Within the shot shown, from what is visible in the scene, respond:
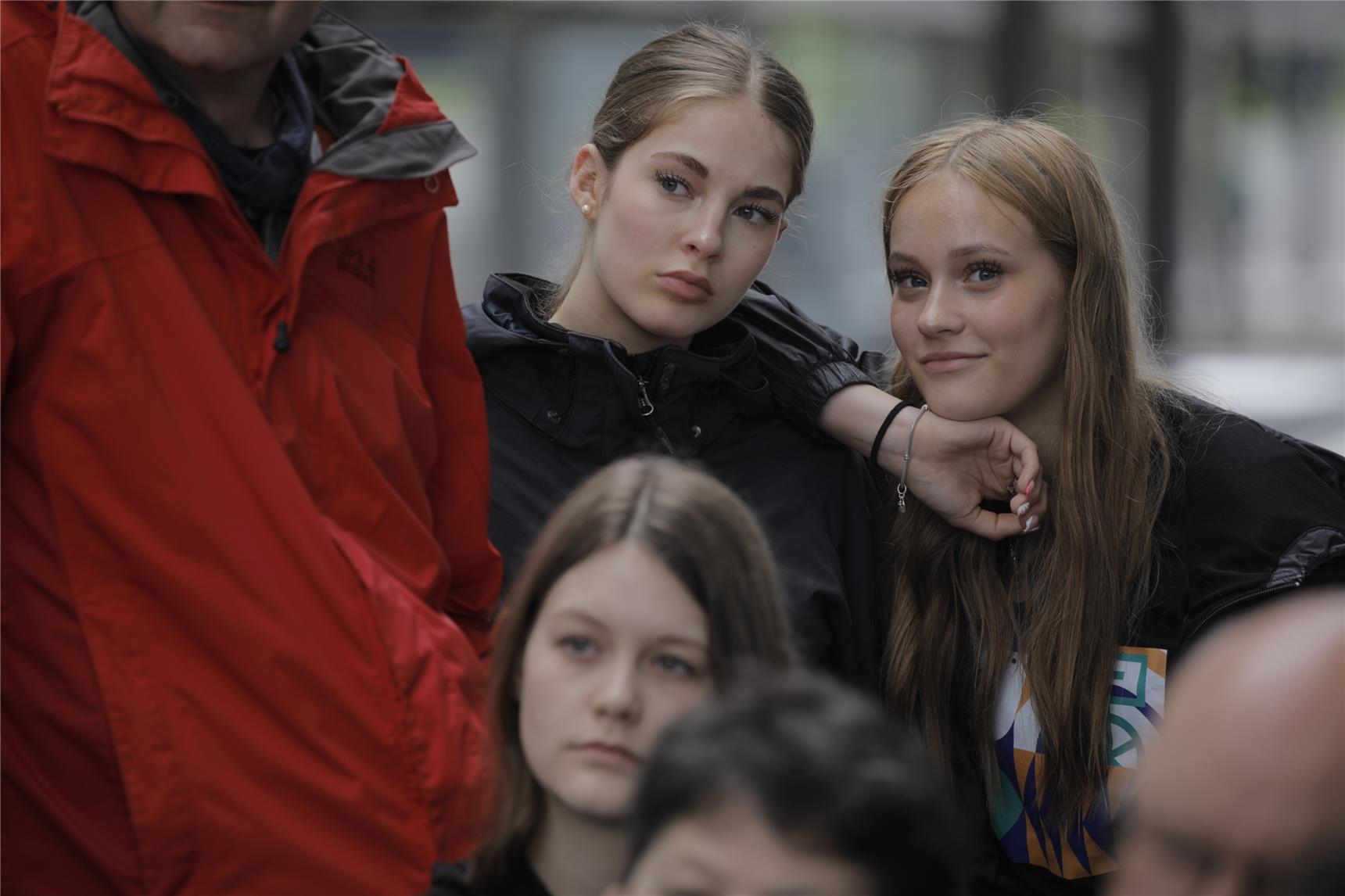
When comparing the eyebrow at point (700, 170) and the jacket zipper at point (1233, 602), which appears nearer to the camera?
the jacket zipper at point (1233, 602)

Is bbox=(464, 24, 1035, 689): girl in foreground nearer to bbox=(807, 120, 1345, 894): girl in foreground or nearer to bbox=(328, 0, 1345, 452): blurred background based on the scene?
bbox=(807, 120, 1345, 894): girl in foreground

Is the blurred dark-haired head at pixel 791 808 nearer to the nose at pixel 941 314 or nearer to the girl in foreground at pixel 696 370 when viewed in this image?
the girl in foreground at pixel 696 370

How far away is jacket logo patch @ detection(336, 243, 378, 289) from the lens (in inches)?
81.3

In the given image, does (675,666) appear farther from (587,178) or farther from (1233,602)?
(587,178)

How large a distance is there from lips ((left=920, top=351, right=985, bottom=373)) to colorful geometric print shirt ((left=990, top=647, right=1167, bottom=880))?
502 mm

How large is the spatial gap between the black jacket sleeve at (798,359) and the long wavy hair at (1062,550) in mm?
253

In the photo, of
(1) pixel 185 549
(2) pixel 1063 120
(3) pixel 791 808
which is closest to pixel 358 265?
(1) pixel 185 549

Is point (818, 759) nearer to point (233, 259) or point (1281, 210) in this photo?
point (233, 259)

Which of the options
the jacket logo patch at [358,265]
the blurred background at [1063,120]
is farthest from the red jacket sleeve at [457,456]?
the blurred background at [1063,120]

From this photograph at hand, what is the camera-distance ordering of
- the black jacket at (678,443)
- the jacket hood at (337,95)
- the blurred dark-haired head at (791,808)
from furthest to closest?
the black jacket at (678,443)
the jacket hood at (337,95)
the blurred dark-haired head at (791,808)

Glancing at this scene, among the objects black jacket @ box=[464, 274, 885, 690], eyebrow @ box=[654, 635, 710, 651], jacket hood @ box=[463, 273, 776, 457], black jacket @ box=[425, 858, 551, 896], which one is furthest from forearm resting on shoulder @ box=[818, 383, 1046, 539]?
black jacket @ box=[425, 858, 551, 896]

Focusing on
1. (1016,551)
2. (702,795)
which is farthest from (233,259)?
(1016,551)

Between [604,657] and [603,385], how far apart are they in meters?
0.96

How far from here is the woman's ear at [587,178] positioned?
2.74 m
